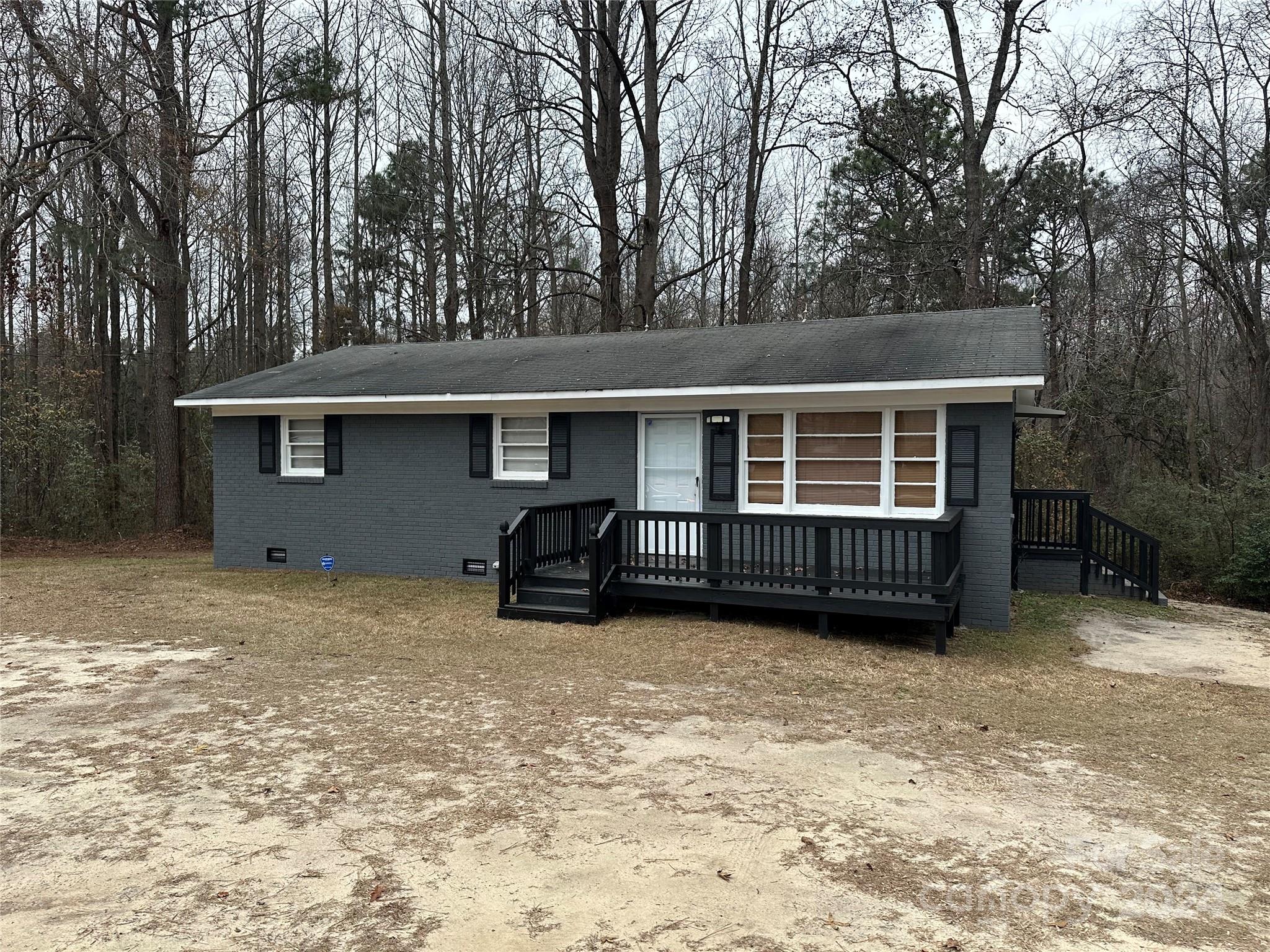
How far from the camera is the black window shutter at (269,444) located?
1281cm

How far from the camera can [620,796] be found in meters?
4.44

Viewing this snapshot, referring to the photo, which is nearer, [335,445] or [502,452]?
[502,452]

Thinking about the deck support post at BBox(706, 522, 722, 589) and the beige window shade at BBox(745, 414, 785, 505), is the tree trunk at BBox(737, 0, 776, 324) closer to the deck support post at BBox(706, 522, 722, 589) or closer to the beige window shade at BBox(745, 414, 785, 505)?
the beige window shade at BBox(745, 414, 785, 505)

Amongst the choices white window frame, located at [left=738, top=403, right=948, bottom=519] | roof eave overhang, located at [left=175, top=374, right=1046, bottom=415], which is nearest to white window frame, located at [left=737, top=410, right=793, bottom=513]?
white window frame, located at [left=738, top=403, right=948, bottom=519]

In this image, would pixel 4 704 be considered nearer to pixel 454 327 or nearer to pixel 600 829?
pixel 600 829

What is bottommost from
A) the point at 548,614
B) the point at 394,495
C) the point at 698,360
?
the point at 548,614

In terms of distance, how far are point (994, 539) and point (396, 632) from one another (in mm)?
6404

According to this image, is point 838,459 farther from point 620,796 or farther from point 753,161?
point 753,161

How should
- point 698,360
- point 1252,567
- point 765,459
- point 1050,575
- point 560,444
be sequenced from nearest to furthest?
1. point 765,459
2. point 698,360
3. point 560,444
4. point 1252,567
5. point 1050,575

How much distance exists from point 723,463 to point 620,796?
6082 mm

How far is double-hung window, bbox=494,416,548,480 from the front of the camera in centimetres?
1137

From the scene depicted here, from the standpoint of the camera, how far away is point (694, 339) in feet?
40.2

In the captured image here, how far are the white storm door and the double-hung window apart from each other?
153 cm

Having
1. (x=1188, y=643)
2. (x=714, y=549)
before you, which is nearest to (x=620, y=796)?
(x=714, y=549)
